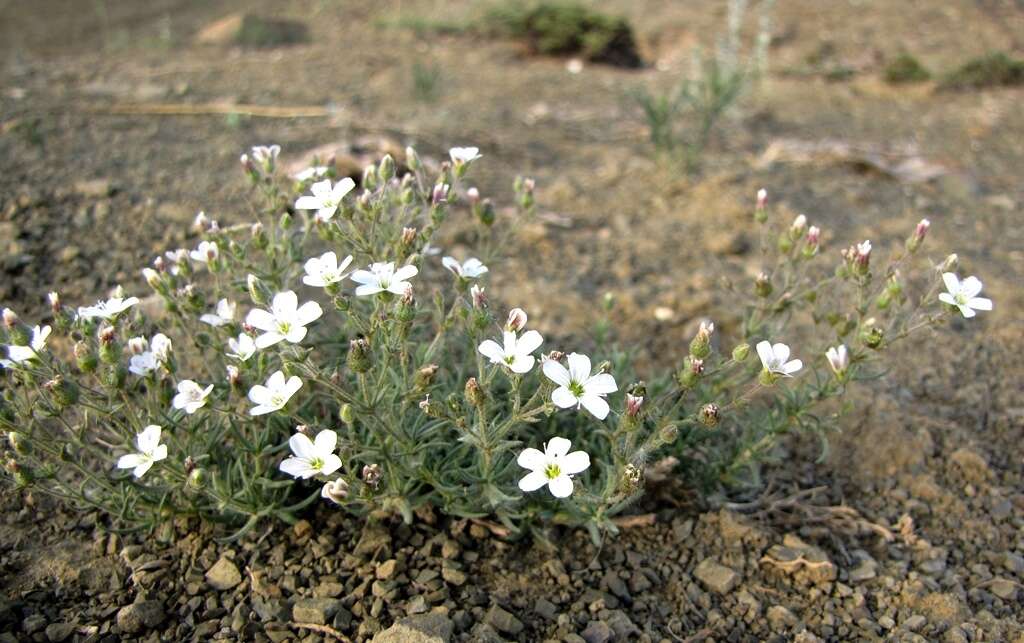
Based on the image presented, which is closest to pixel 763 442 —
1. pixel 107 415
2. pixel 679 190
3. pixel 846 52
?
pixel 107 415

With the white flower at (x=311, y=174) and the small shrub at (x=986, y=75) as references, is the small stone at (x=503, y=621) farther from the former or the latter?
the small shrub at (x=986, y=75)

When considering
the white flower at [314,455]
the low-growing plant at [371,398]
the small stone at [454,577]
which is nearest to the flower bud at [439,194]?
the low-growing plant at [371,398]

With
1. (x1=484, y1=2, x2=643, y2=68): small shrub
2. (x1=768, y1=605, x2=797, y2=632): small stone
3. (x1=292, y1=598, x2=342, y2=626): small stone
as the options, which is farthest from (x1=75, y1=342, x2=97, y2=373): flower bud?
(x1=484, y1=2, x2=643, y2=68): small shrub

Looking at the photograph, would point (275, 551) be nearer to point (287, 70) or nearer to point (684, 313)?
point (684, 313)

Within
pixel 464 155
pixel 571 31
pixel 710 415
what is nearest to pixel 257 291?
pixel 464 155

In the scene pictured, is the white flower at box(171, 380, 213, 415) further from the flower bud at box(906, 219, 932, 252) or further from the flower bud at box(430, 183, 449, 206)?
the flower bud at box(906, 219, 932, 252)

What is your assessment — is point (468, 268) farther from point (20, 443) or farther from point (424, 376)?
point (20, 443)
